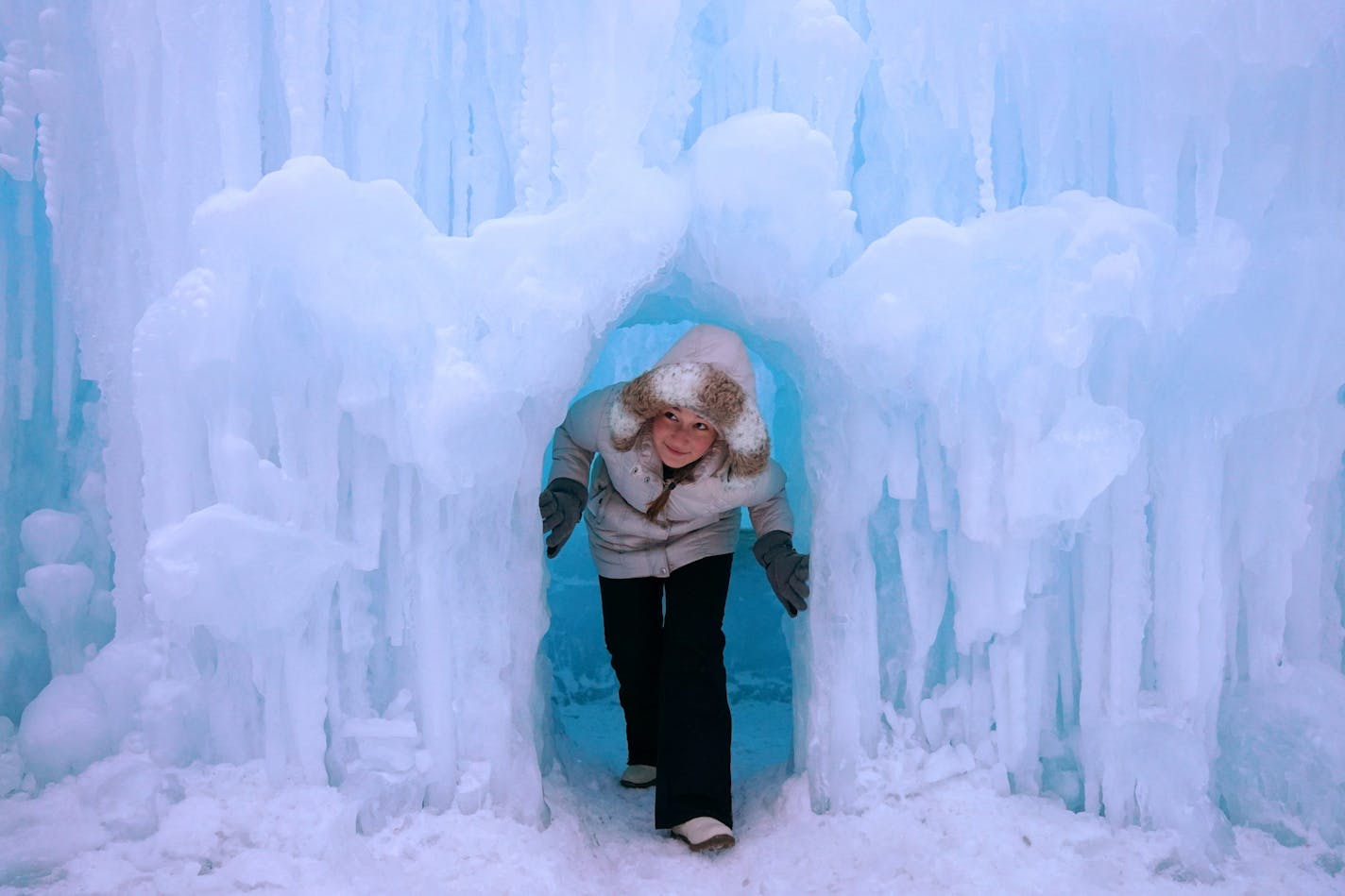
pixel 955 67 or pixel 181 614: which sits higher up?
pixel 955 67

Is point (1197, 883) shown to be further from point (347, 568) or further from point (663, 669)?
point (347, 568)

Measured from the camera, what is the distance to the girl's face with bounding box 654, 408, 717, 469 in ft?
9.89

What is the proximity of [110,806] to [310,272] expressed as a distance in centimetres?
→ 133

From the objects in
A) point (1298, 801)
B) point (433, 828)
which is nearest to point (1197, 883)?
point (1298, 801)

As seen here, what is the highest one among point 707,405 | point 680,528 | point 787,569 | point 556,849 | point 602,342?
point 602,342

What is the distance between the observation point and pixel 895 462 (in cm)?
288

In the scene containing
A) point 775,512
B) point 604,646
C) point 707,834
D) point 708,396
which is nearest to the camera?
point 707,834

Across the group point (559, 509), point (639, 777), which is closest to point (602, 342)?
point (559, 509)

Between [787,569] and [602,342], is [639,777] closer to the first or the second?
[787,569]

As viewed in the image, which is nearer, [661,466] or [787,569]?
[787,569]

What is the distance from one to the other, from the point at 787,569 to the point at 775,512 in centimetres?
22

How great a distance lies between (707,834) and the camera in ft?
9.30

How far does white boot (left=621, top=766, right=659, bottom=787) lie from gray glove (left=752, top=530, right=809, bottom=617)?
34.1 inches

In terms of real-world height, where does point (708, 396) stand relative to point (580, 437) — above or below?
above
